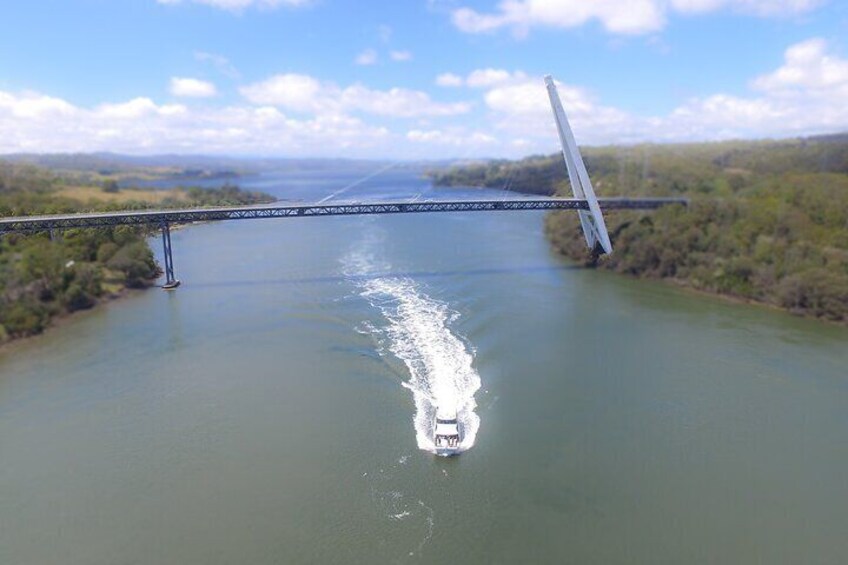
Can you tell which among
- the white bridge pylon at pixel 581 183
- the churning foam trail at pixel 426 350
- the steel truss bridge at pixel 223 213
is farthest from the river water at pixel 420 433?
the white bridge pylon at pixel 581 183

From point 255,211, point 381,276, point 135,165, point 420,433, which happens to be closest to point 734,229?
point 381,276

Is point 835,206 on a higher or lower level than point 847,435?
higher

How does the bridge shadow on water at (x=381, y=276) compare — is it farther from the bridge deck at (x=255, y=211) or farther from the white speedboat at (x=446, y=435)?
the white speedboat at (x=446, y=435)

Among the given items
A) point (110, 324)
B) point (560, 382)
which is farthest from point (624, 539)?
point (110, 324)

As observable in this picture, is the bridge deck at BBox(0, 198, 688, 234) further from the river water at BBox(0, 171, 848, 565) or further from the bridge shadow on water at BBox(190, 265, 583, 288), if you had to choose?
the river water at BBox(0, 171, 848, 565)

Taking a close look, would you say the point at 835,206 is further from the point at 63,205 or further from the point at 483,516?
the point at 63,205

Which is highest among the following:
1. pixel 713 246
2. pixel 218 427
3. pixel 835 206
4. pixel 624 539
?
pixel 835 206

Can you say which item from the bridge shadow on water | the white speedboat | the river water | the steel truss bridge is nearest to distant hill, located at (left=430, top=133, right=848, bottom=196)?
the steel truss bridge
